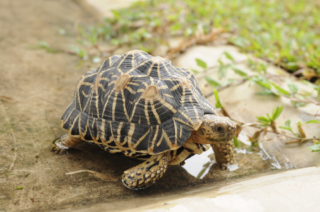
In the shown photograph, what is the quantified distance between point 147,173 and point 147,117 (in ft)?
1.24

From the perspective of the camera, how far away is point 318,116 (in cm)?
251

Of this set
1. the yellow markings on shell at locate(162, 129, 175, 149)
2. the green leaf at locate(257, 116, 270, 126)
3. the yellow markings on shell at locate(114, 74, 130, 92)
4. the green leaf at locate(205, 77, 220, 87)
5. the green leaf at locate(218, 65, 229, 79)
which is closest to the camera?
the yellow markings on shell at locate(162, 129, 175, 149)

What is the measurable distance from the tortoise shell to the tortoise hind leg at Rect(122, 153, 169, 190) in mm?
125

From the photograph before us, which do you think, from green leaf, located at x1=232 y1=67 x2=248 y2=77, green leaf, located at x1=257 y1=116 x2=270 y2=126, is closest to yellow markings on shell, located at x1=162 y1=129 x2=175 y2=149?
green leaf, located at x1=257 y1=116 x2=270 y2=126

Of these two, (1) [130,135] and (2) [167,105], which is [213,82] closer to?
(2) [167,105]

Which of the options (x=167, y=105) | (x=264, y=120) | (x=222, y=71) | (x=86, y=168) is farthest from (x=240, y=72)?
(x=86, y=168)

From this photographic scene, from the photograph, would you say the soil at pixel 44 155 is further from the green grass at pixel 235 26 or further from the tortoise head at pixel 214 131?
the green grass at pixel 235 26

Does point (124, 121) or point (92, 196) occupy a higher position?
point (124, 121)

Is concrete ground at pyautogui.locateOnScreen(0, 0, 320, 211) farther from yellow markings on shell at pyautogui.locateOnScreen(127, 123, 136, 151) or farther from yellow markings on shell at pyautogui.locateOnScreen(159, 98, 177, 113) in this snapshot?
yellow markings on shell at pyautogui.locateOnScreen(159, 98, 177, 113)

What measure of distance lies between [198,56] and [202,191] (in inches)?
88.4

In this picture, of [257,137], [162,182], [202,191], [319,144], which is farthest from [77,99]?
[319,144]

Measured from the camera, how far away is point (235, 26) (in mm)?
4711

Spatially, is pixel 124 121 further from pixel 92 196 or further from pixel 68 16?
pixel 68 16

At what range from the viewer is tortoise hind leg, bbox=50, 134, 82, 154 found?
2244 millimetres
